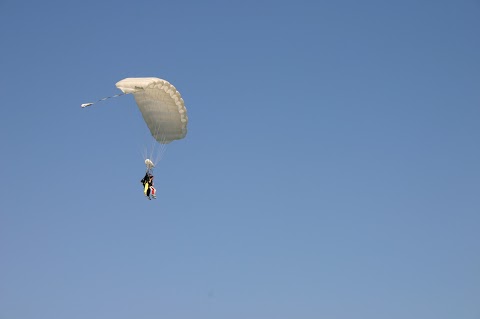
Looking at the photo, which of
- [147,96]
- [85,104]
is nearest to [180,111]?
[147,96]

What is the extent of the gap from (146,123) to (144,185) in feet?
17.3

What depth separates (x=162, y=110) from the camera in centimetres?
6128

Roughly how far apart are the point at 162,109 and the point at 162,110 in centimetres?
12

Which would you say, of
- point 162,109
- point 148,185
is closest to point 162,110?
point 162,109

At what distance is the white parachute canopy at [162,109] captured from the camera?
57.9 metres

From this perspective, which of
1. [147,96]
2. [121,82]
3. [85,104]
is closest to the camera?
[85,104]

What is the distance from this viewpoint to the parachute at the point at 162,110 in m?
58.2

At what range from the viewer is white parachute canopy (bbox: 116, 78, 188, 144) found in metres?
57.9

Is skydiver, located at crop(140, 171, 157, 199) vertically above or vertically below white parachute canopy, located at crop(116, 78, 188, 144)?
below

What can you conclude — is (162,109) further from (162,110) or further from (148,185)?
(148,185)

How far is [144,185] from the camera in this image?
60.6 metres

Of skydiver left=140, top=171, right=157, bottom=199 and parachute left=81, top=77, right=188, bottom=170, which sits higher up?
parachute left=81, top=77, right=188, bottom=170

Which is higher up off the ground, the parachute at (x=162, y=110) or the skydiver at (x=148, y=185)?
the parachute at (x=162, y=110)

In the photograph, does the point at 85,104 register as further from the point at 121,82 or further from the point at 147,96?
the point at 147,96
